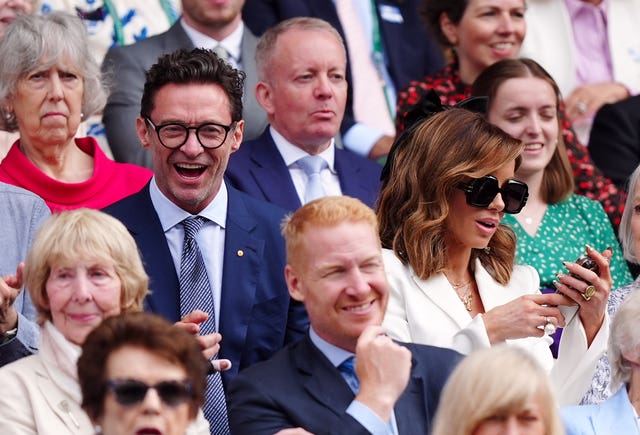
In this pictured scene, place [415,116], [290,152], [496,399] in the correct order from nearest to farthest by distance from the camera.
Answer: [496,399] < [415,116] < [290,152]

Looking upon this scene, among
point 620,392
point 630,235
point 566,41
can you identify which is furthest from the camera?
point 566,41

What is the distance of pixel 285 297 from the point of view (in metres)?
5.27

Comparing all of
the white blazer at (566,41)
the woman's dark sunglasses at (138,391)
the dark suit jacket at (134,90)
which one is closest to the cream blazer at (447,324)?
the woman's dark sunglasses at (138,391)

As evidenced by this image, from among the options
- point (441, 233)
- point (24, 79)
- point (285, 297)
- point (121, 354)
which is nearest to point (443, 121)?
point (441, 233)

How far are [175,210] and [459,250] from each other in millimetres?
1015

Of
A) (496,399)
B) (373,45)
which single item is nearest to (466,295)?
(496,399)

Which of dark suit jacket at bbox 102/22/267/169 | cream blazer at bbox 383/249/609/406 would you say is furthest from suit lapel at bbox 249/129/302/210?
cream blazer at bbox 383/249/609/406

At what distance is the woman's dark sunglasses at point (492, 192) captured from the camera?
17.3ft

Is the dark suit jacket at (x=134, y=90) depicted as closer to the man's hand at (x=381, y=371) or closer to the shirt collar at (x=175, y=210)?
the shirt collar at (x=175, y=210)

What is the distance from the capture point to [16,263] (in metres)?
5.20

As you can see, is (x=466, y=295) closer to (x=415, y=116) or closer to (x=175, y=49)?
(x=415, y=116)

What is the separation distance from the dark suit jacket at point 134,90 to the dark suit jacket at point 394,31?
2.20 ft

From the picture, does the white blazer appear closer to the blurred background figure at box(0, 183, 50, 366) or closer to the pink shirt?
the pink shirt

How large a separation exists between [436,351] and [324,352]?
0.35 metres
